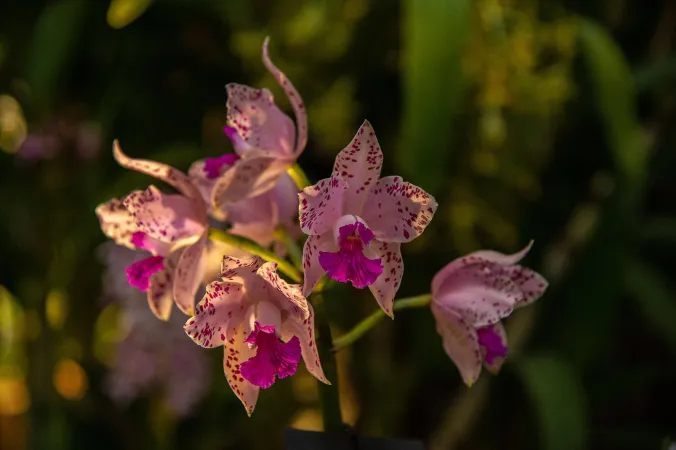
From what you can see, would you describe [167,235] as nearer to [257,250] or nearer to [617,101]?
[257,250]

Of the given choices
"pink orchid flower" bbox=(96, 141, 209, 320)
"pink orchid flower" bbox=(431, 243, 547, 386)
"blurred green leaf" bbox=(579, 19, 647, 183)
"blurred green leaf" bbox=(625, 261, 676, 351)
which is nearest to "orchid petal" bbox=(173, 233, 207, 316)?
"pink orchid flower" bbox=(96, 141, 209, 320)

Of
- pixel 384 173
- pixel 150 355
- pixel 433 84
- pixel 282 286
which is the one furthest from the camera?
pixel 150 355

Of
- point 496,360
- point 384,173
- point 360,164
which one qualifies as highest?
point 360,164

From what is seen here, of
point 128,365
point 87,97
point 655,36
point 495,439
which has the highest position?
point 655,36

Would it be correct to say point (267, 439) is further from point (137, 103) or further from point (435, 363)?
point (137, 103)

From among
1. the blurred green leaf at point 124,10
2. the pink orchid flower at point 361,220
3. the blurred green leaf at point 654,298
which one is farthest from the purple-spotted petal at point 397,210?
the blurred green leaf at point 654,298

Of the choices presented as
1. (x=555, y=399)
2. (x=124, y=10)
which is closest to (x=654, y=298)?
(x=555, y=399)

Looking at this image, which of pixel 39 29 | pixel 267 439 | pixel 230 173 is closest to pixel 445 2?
pixel 230 173
